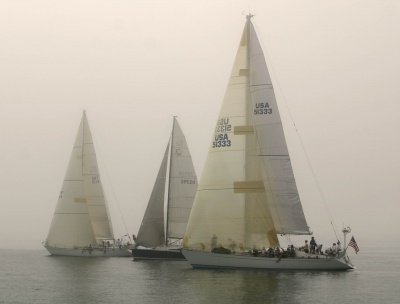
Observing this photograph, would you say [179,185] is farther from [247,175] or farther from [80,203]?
[247,175]

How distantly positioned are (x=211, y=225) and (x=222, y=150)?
514 centimetres

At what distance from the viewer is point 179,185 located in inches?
2432

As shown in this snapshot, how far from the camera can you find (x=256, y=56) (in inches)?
1850

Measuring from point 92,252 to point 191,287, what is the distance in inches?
1277

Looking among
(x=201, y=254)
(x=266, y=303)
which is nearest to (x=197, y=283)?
(x=201, y=254)

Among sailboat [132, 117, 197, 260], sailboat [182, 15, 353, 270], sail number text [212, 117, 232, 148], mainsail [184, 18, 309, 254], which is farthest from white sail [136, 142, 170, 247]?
sail number text [212, 117, 232, 148]

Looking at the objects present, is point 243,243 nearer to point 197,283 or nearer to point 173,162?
point 197,283

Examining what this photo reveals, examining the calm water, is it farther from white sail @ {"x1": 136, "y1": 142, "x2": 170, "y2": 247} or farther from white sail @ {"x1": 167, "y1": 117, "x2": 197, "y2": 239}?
white sail @ {"x1": 136, "y1": 142, "x2": 170, "y2": 247}

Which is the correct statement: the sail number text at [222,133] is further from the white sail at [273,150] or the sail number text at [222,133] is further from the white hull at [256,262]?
the white hull at [256,262]

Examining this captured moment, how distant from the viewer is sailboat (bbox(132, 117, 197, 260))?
6128 centimetres

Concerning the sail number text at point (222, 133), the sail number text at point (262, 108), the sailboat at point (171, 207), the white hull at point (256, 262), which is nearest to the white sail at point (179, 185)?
the sailboat at point (171, 207)

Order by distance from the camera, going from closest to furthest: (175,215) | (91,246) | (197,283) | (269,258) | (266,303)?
1. (266,303)
2. (197,283)
3. (269,258)
4. (175,215)
5. (91,246)

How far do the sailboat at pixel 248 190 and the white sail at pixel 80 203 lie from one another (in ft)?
80.8

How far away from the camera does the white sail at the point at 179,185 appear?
61.2m
